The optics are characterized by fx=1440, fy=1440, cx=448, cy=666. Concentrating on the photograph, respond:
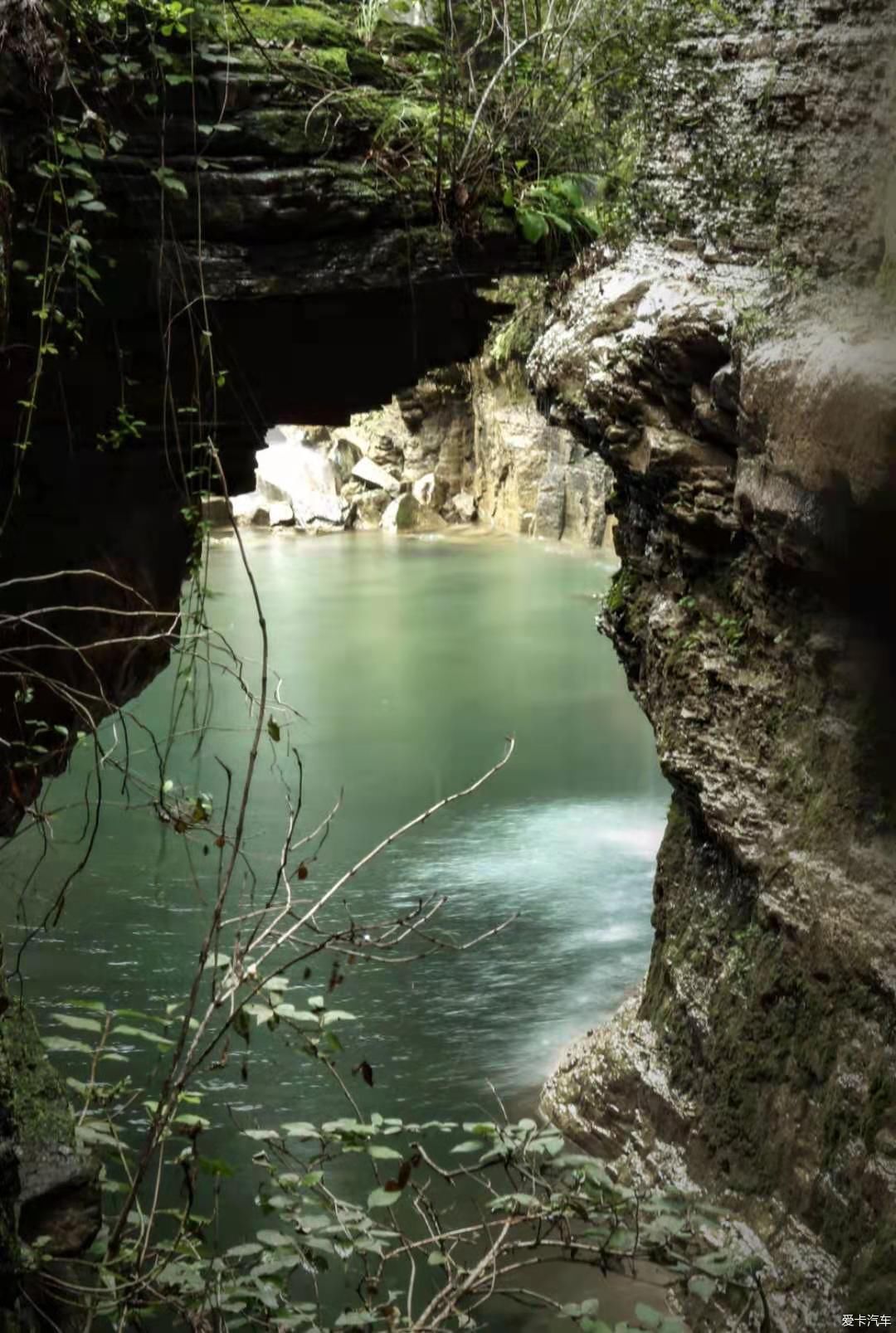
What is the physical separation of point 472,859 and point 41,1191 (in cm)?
453

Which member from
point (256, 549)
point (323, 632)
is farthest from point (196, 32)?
point (256, 549)

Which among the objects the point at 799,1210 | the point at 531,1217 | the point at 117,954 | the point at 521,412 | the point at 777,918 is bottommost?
the point at 117,954

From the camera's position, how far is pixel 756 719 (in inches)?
155

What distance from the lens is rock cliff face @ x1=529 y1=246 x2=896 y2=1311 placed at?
322cm

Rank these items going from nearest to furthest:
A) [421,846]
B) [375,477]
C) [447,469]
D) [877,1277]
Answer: [877,1277] < [421,846] < [447,469] < [375,477]

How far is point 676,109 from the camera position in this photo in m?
4.21

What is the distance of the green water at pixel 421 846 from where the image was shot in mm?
5410

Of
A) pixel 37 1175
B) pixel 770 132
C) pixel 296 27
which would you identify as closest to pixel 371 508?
pixel 296 27

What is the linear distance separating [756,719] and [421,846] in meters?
3.80

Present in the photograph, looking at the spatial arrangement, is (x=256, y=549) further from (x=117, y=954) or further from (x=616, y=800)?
(x=117, y=954)

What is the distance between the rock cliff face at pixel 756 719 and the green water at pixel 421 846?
81 centimetres

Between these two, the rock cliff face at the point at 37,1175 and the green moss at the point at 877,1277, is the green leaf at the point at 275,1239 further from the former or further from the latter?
the green moss at the point at 877,1277

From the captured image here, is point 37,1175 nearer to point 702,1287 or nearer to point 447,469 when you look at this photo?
point 702,1287

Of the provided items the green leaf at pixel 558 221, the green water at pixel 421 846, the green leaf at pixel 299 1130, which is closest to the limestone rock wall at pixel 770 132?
the green leaf at pixel 558 221
